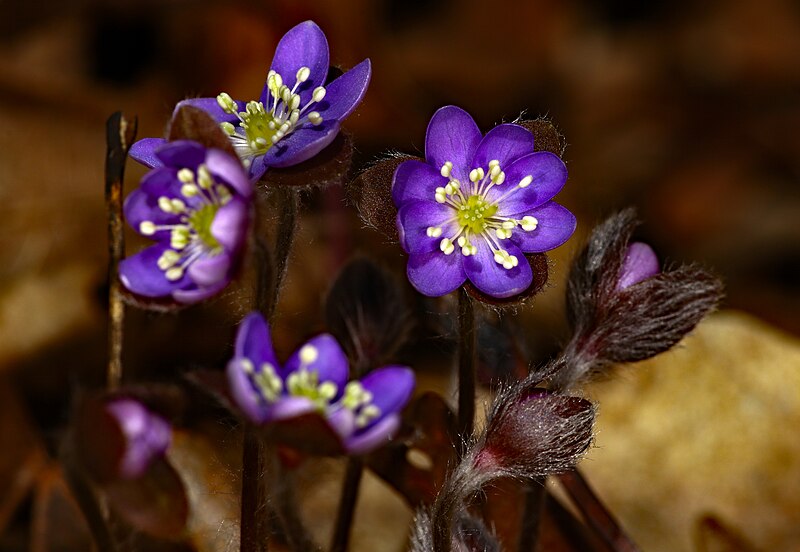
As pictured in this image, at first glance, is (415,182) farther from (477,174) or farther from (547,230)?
(547,230)

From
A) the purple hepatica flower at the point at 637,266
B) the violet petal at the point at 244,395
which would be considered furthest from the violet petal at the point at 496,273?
the violet petal at the point at 244,395

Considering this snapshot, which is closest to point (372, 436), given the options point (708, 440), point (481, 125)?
point (708, 440)

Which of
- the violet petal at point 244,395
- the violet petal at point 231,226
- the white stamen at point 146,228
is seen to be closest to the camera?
the violet petal at point 244,395

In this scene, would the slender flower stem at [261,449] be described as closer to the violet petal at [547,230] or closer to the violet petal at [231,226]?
the violet petal at [231,226]

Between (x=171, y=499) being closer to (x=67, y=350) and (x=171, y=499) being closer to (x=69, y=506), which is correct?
(x=69, y=506)

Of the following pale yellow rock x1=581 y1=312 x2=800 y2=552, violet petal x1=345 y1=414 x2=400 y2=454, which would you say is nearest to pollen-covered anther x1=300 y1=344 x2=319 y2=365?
violet petal x1=345 y1=414 x2=400 y2=454

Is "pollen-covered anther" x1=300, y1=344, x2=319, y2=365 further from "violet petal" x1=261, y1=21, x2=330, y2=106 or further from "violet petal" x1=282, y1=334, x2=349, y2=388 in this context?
"violet petal" x1=261, y1=21, x2=330, y2=106

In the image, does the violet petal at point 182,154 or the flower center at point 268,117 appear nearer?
the violet petal at point 182,154

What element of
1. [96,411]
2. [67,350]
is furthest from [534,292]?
[67,350]
